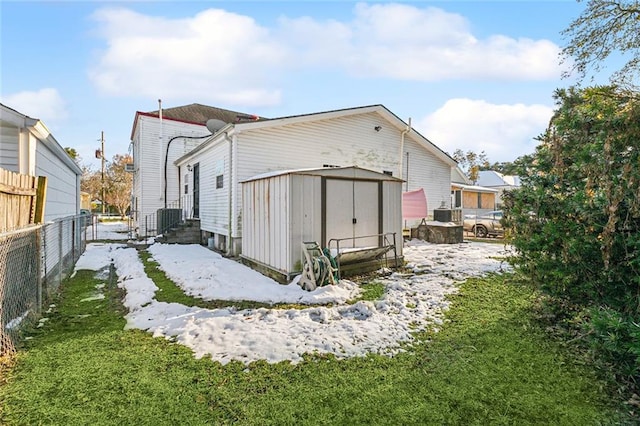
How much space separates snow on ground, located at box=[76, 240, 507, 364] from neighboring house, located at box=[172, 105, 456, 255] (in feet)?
8.78

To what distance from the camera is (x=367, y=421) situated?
2311 mm

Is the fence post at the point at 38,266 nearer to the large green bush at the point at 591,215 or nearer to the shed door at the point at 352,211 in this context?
the shed door at the point at 352,211

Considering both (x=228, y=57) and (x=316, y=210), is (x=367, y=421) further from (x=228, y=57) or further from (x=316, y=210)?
(x=228, y=57)

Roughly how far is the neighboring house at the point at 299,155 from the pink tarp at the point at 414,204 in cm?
65

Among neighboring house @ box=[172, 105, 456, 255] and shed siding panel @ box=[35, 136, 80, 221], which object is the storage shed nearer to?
neighboring house @ box=[172, 105, 456, 255]

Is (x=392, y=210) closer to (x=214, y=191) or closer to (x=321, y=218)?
(x=321, y=218)

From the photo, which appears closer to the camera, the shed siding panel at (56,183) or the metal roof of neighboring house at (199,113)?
the shed siding panel at (56,183)

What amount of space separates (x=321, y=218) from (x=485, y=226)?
40.7 ft

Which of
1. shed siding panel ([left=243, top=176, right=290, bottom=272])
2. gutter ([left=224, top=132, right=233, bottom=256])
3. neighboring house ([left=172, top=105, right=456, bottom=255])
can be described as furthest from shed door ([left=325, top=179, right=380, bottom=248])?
gutter ([left=224, top=132, right=233, bottom=256])

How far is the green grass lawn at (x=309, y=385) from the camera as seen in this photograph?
7.73 feet

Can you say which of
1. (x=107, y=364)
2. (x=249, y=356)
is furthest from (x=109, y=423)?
(x=249, y=356)

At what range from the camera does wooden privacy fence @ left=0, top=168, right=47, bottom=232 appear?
3.60m

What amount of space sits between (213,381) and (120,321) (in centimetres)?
241

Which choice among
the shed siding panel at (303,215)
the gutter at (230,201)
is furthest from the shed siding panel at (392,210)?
the gutter at (230,201)
